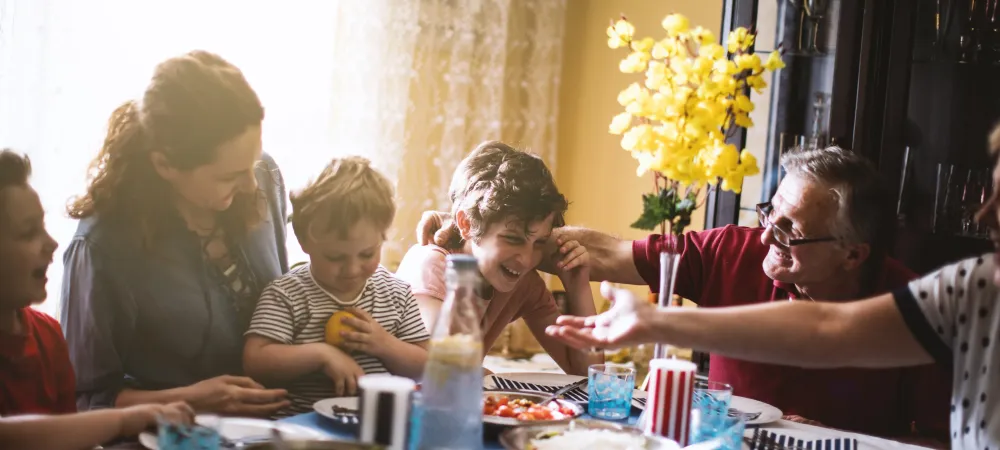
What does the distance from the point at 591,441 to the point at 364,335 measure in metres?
0.39

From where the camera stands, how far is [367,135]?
112 inches

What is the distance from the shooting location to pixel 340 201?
1367 mm

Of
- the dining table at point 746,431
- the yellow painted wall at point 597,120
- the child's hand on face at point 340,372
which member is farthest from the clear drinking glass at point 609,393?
the yellow painted wall at point 597,120

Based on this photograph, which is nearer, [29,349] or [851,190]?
[29,349]

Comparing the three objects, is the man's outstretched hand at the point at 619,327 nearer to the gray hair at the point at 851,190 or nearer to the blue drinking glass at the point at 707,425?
the blue drinking glass at the point at 707,425

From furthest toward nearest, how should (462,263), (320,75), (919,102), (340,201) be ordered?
(919,102) → (320,75) → (340,201) → (462,263)

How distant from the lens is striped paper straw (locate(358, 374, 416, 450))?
1092mm

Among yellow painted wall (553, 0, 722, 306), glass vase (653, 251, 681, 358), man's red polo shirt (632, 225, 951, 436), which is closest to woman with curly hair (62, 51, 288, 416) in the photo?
glass vase (653, 251, 681, 358)

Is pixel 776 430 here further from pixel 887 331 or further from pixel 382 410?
pixel 382 410

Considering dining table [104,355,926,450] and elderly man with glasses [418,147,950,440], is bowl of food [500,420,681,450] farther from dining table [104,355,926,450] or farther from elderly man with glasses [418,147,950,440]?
elderly man with glasses [418,147,950,440]

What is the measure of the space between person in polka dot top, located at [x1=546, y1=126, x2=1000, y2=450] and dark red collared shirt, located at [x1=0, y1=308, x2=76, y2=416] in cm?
63

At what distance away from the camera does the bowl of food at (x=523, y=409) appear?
1302 millimetres

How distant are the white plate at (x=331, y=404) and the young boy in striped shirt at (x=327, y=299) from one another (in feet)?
0.08

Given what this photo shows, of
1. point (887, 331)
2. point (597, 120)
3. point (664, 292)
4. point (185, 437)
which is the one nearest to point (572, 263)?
point (664, 292)
